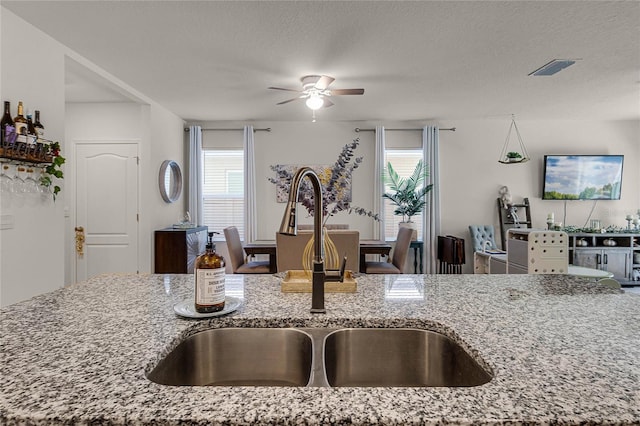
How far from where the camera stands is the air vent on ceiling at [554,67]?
315 cm

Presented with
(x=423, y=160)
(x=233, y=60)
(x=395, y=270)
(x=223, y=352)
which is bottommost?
(x=395, y=270)

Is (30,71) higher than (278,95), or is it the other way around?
(278,95)

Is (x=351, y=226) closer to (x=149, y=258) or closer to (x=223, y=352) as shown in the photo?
(x=149, y=258)

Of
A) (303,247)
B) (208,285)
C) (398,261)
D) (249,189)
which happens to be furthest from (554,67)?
(249,189)

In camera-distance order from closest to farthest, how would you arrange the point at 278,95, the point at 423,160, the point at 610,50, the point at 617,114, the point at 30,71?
1. the point at 30,71
2. the point at 610,50
3. the point at 278,95
4. the point at 617,114
5. the point at 423,160

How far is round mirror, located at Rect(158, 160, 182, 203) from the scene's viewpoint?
4.58 meters

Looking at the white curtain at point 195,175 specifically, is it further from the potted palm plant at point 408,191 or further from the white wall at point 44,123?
the potted palm plant at point 408,191

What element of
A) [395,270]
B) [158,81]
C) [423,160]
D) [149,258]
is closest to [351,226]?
[423,160]

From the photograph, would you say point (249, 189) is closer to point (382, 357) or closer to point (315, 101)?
point (315, 101)

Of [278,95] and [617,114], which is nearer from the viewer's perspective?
[278,95]

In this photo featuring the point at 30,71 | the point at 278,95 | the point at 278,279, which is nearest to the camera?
the point at 278,279

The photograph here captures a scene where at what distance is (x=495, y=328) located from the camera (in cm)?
86

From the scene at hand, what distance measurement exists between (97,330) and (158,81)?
11.5ft

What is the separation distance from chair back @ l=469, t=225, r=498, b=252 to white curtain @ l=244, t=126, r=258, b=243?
3346mm
